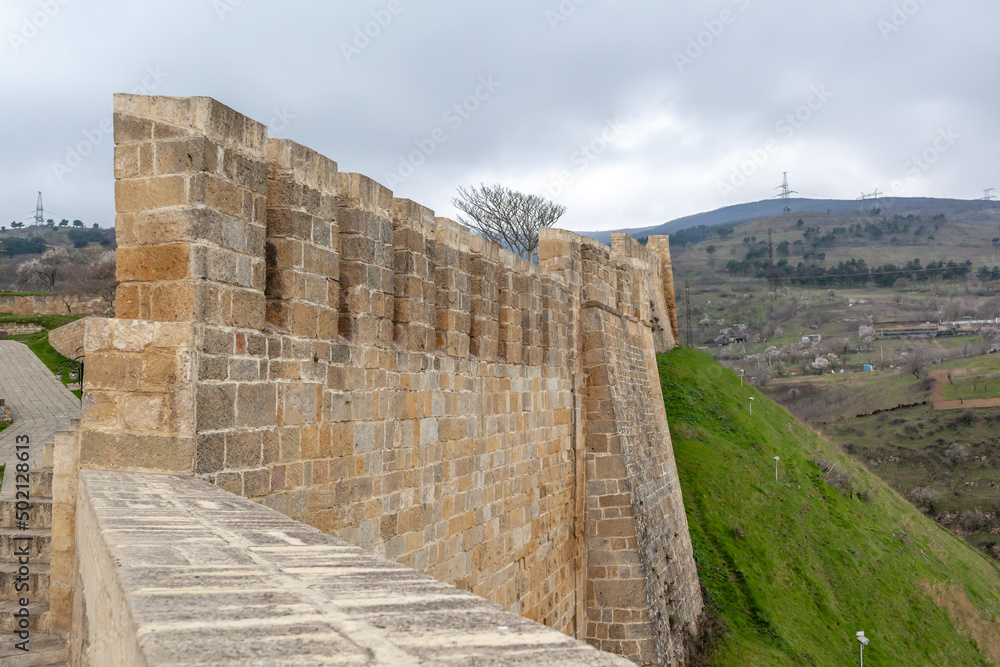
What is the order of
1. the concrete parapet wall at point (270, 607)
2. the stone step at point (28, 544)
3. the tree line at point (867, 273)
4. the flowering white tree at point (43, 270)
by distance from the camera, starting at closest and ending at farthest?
1. the concrete parapet wall at point (270, 607)
2. the stone step at point (28, 544)
3. the flowering white tree at point (43, 270)
4. the tree line at point (867, 273)

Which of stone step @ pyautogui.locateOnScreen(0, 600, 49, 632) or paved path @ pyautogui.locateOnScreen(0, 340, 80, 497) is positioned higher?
paved path @ pyautogui.locateOnScreen(0, 340, 80, 497)

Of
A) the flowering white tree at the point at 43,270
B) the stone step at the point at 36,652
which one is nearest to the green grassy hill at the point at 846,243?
the flowering white tree at the point at 43,270

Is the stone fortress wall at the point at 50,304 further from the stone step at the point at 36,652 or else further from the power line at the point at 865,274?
the power line at the point at 865,274

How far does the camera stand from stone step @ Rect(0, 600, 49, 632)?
5.16 meters

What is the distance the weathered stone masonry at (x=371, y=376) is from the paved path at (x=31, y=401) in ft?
18.2

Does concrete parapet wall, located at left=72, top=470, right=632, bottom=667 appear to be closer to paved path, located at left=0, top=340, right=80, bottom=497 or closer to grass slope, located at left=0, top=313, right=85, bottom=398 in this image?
paved path, located at left=0, top=340, right=80, bottom=497

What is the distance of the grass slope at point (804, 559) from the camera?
493 inches

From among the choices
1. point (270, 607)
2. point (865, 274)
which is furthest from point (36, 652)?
point (865, 274)

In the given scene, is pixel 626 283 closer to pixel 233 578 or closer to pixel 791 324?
pixel 233 578


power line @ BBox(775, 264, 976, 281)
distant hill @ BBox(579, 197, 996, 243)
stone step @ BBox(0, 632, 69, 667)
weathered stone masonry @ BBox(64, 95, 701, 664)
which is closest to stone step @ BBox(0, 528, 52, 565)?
stone step @ BBox(0, 632, 69, 667)

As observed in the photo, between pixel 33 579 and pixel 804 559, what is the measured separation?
12831mm

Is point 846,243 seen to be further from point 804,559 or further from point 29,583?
point 29,583

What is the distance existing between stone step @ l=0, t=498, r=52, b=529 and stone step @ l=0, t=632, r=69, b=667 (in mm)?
1284

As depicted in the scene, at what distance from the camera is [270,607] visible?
63.5 inches
